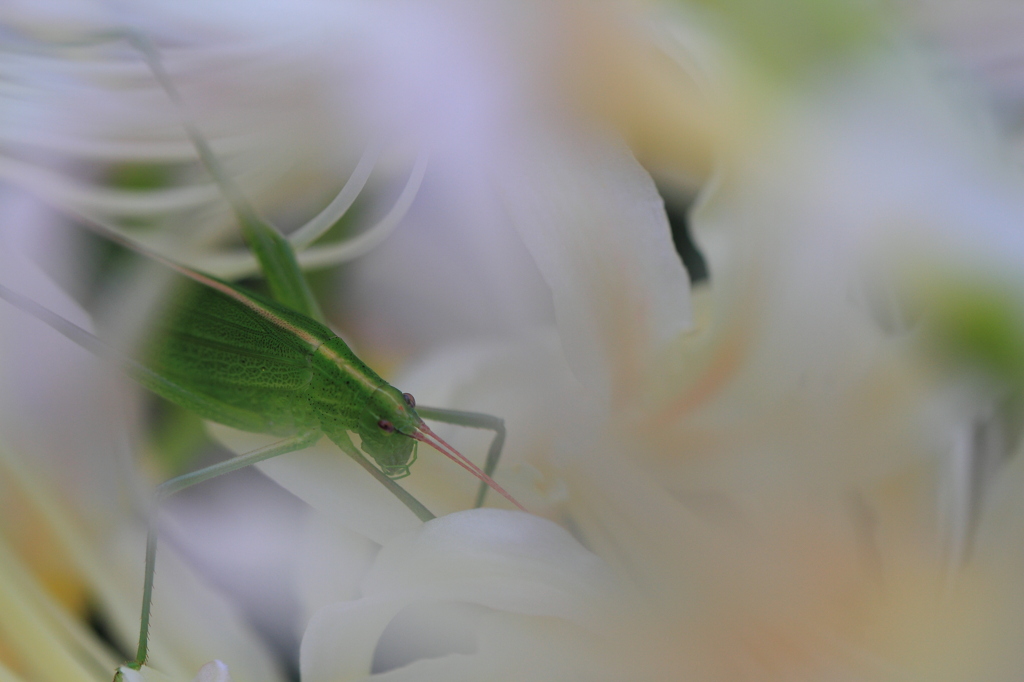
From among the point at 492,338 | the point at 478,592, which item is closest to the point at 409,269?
the point at 492,338

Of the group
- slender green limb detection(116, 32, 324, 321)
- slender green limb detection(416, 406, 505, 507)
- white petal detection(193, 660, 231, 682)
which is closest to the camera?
white petal detection(193, 660, 231, 682)

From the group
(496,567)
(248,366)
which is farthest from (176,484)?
(496,567)

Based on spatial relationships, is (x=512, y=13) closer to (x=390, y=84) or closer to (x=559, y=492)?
(x=390, y=84)

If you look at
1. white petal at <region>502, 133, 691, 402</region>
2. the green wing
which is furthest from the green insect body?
white petal at <region>502, 133, 691, 402</region>

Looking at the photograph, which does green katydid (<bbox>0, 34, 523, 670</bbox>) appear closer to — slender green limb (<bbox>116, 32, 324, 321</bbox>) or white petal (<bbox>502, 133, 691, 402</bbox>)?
slender green limb (<bbox>116, 32, 324, 321</bbox>)

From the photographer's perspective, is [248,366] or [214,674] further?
[248,366]

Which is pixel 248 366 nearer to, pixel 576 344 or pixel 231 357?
pixel 231 357

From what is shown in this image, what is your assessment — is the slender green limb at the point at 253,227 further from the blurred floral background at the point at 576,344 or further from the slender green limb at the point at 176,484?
the slender green limb at the point at 176,484
